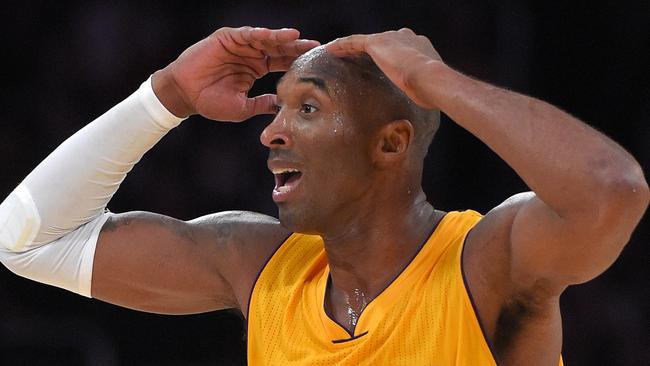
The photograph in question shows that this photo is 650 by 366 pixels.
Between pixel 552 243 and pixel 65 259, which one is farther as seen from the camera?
pixel 65 259

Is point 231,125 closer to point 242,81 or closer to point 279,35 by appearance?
point 242,81

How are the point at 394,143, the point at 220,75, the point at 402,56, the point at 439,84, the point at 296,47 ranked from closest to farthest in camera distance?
the point at 439,84, the point at 402,56, the point at 394,143, the point at 296,47, the point at 220,75

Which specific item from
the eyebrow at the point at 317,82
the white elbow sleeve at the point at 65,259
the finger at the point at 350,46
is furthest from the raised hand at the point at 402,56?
the white elbow sleeve at the point at 65,259

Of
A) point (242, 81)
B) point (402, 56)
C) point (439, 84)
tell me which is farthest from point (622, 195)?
point (242, 81)

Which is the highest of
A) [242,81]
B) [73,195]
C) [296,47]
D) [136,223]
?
[296,47]

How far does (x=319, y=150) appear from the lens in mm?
2668

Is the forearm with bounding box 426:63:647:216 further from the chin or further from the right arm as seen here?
the right arm

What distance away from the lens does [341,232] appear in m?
2.77

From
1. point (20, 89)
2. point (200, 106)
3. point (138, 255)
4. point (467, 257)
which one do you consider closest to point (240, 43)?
point (200, 106)

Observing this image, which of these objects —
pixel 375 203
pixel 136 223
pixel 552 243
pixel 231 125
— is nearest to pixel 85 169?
pixel 136 223

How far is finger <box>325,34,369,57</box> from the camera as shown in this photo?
259cm

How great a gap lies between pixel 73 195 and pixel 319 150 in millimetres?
771

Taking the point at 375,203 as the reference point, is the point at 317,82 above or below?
above

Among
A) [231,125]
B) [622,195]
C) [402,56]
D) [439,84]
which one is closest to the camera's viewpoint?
[622,195]
